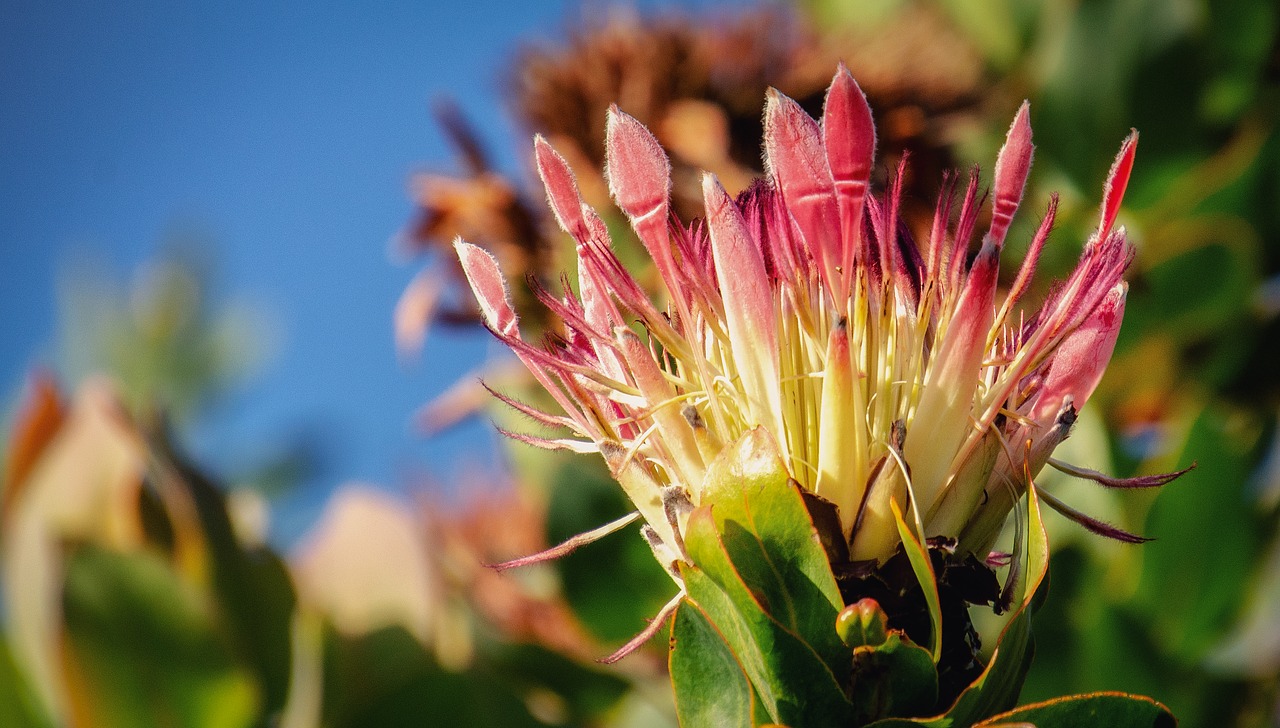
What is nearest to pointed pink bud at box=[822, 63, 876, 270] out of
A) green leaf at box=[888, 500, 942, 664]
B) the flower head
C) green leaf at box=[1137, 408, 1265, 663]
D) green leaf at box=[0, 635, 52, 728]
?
the flower head

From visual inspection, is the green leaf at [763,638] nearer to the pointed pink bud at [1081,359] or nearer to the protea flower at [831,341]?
the protea flower at [831,341]

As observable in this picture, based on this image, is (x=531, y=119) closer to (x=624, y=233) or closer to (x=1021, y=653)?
(x=624, y=233)

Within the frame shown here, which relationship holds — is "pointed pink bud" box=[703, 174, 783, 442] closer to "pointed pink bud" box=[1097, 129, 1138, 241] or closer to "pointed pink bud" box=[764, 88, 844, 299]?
"pointed pink bud" box=[764, 88, 844, 299]

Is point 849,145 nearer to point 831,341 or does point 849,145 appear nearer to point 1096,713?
point 831,341

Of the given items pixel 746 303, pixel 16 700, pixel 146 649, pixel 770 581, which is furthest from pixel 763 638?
pixel 16 700

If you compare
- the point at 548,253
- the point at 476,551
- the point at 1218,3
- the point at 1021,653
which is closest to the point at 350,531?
the point at 548,253

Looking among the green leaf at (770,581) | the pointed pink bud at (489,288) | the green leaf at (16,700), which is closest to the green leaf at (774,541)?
the green leaf at (770,581)
